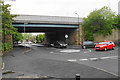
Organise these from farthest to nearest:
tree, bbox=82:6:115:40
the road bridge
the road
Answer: tree, bbox=82:6:115:40 → the road bridge → the road

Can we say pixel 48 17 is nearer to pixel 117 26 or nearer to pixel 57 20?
pixel 57 20

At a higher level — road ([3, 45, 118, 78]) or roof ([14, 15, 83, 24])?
roof ([14, 15, 83, 24])

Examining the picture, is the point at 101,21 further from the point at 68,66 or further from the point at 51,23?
the point at 68,66

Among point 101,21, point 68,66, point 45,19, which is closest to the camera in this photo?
point 68,66

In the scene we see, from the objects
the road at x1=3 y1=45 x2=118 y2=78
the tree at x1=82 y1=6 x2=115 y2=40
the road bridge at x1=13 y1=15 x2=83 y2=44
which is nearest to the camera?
the road at x1=3 y1=45 x2=118 y2=78

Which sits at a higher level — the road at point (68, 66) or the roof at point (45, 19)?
the roof at point (45, 19)

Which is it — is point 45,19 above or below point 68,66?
above

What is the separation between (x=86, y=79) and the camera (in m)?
5.10

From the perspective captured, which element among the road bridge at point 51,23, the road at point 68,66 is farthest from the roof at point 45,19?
the road at point 68,66

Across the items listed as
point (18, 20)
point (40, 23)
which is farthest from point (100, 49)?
point (18, 20)

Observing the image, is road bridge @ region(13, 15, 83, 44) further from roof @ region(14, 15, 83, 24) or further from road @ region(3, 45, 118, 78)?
road @ region(3, 45, 118, 78)

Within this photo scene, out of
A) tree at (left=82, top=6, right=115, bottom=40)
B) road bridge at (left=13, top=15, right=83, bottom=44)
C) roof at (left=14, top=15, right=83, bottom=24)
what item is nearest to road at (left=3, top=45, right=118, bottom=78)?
road bridge at (left=13, top=15, right=83, bottom=44)

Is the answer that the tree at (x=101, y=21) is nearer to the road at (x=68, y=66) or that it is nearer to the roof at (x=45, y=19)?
the roof at (x=45, y=19)

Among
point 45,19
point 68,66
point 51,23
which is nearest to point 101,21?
point 51,23
